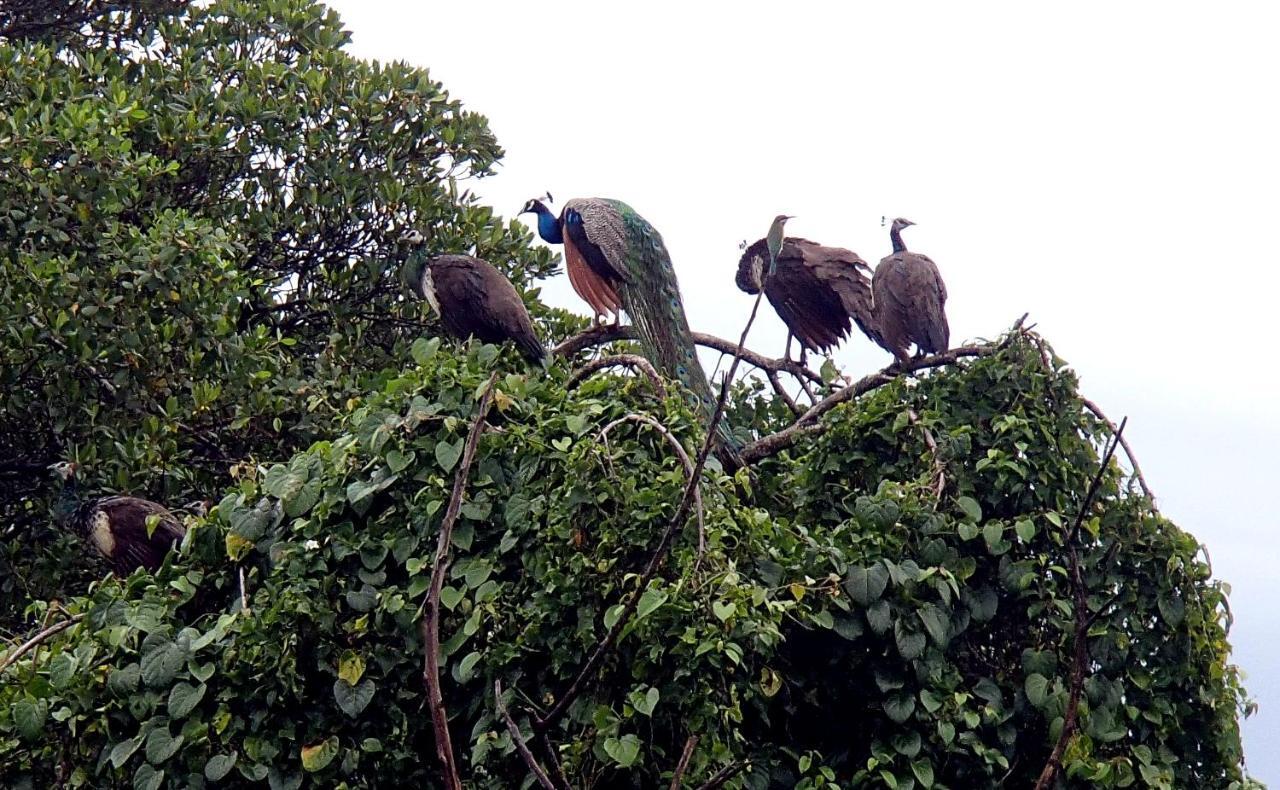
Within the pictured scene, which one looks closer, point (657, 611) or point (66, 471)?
point (657, 611)

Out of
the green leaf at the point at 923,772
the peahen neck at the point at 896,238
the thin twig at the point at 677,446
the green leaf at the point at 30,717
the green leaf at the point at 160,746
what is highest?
the peahen neck at the point at 896,238

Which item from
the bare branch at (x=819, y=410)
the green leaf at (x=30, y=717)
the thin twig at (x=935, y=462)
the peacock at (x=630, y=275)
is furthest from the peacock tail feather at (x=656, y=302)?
the green leaf at (x=30, y=717)

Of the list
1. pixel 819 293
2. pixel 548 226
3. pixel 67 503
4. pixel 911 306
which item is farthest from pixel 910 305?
pixel 67 503

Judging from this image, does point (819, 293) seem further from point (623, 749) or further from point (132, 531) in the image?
point (623, 749)

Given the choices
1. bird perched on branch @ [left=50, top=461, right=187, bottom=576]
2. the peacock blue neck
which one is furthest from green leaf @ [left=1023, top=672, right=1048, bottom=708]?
the peacock blue neck

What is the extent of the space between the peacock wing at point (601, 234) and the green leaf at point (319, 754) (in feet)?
9.30

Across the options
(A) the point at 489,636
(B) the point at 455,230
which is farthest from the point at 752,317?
(B) the point at 455,230

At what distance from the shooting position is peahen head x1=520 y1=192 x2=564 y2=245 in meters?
7.07

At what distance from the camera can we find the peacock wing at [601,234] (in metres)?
6.35

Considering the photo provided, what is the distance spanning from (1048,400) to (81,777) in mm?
3107

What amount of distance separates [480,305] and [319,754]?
2.13 m

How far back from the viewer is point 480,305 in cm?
564

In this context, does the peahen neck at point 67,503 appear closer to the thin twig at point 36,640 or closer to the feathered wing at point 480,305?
the thin twig at point 36,640

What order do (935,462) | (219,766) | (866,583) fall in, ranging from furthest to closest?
(935,462), (866,583), (219,766)
